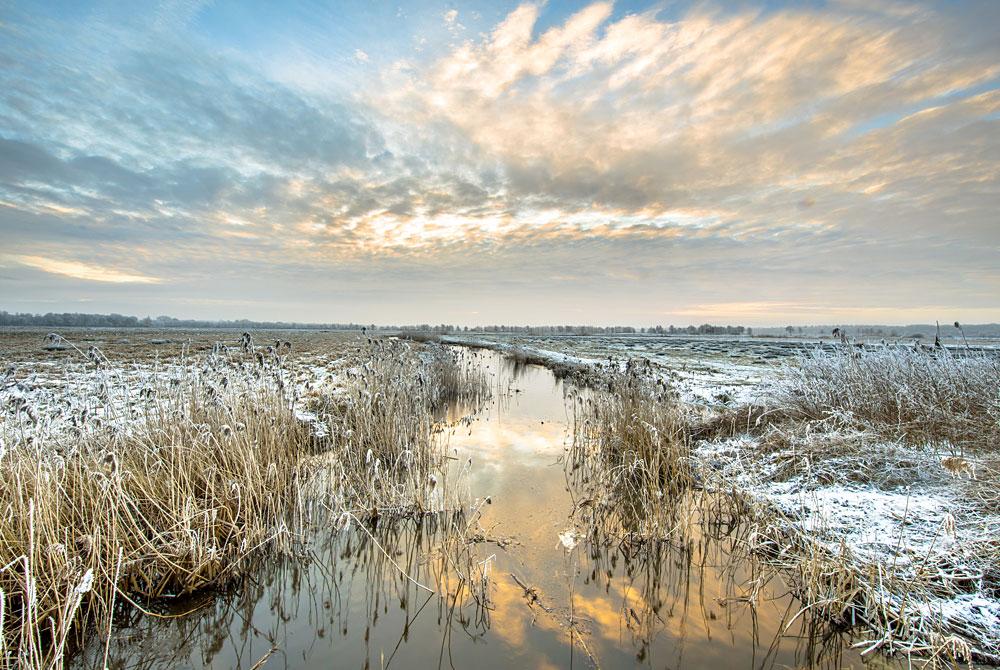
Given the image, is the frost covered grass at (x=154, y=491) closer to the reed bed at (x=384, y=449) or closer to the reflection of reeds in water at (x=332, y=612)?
the reed bed at (x=384, y=449)

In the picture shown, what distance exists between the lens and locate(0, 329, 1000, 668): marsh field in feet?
12.2

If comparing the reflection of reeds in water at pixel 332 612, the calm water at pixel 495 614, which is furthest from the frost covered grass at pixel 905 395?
the reflection of reeds in water at pixel 332 612

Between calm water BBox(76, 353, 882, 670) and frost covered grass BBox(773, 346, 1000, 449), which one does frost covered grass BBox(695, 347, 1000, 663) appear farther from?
calm water BBox(76, 353, 882, 670)

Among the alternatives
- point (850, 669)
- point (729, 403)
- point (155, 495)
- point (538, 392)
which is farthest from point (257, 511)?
point (538, 392)

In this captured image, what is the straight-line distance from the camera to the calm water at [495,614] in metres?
3.72

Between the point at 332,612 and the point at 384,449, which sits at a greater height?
the point at 384,449

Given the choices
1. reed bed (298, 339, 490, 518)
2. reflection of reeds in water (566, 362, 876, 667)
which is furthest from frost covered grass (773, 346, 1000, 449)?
reed bed (298, 339, 490, 518)

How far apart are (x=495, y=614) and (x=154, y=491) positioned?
400 cm

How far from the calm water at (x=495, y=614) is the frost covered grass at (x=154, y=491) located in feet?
1.33

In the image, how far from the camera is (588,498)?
23.6 feet

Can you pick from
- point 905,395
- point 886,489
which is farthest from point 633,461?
point 905,395

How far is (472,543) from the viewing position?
5.58 metres

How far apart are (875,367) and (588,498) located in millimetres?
8154

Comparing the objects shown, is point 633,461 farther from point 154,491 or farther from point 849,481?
point 154,491
